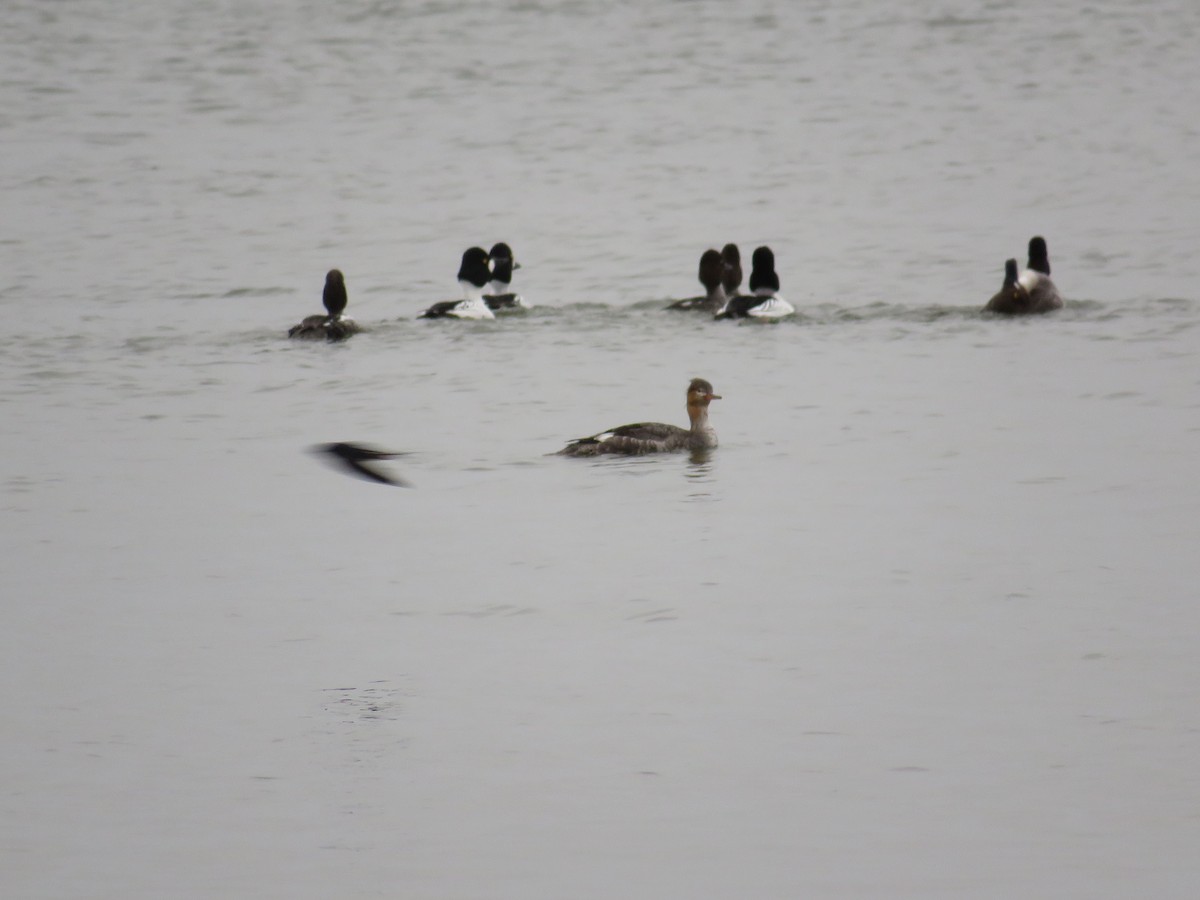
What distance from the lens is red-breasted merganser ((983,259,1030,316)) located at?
20.2 meters

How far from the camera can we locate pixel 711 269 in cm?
2220

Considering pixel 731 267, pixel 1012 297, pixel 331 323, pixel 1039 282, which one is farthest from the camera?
pixel 731 267

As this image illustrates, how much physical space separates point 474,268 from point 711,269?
2513 mm

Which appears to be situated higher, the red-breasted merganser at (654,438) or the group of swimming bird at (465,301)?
the group of swimming bird at (465,301)

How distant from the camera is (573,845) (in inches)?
294

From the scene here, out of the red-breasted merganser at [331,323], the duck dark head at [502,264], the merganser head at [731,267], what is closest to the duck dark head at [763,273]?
the merganser head at [731,267]

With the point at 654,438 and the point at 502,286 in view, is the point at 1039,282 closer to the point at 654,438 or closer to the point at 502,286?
the point at 502,286

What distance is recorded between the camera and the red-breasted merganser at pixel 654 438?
568 inches

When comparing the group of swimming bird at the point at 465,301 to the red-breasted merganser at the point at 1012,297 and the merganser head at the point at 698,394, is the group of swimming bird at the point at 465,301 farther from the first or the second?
the merganser head at the point at 698,394

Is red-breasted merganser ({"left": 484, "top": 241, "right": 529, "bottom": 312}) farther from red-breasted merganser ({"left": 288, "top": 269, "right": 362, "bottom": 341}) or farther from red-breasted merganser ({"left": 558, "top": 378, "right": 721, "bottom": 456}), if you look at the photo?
red-breasted merganser ({"left": 558, "top": 378, "right": 721, "bottom": 456})

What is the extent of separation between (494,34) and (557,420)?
125 feet

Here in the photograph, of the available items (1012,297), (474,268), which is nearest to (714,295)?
(474,268)

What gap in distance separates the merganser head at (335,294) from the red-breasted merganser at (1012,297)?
20.9ft

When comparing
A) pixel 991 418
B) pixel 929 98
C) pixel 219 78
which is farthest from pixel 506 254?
pixel 219 78
